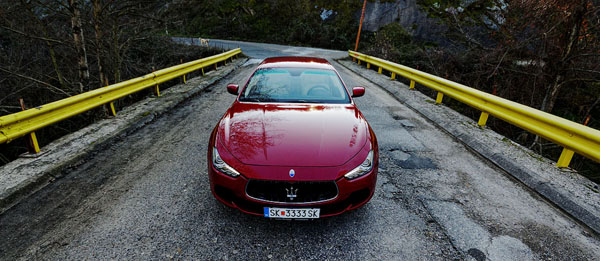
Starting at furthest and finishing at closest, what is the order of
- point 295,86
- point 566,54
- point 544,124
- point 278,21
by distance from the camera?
point 278,21 → point 566,54 → point 295,86 → point 544,124

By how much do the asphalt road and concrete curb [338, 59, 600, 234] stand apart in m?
0.13

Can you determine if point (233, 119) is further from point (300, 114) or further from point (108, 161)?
point (108, 161)

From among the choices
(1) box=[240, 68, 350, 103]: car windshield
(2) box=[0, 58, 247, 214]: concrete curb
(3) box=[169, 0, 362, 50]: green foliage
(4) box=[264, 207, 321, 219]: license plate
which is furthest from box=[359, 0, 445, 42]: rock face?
(4) box=[264, 207, 321, 219]: license plate

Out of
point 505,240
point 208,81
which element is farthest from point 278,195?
point 208,81

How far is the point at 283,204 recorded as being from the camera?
2.30 metres

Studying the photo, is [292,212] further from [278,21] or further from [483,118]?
[278,21]

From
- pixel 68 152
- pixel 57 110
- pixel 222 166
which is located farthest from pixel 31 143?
pixel 222 166

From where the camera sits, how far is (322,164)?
235 cm

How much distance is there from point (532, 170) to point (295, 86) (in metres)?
3.29

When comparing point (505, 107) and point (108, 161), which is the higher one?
point (505, 107)

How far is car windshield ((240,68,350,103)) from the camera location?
3600mm

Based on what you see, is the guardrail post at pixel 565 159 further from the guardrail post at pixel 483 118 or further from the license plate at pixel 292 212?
the license plate at pixel 292 212

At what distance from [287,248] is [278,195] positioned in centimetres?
46

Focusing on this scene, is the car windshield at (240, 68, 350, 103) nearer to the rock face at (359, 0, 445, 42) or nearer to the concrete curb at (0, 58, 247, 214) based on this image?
the concrete curb at (0, 58, 247, 214)
